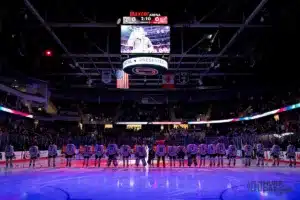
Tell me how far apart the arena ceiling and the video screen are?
2860mm

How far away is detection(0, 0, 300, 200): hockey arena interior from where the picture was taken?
37.7 feet

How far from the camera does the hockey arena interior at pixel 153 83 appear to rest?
11.5m

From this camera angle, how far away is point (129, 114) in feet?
159

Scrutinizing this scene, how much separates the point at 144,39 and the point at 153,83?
21653 millimetres

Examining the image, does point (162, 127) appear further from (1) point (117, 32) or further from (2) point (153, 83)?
(1) point (117, 32)

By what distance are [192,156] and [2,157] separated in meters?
14.2

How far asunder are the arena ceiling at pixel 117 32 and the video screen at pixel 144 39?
286 cm

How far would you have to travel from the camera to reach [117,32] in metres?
23.5

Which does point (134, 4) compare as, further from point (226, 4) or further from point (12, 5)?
point (12, 5)

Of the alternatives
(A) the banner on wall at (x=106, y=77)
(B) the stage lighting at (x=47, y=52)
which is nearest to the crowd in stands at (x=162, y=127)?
(B) the stage lighting at (x=47, y=52)

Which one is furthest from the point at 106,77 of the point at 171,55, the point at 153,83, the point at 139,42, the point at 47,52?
the point at 153,83

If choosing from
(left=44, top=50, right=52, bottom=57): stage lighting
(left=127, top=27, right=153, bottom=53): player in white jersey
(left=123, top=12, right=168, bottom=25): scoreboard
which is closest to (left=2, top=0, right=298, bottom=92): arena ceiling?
(left=44, top=50, right=52, bottom=57): stage lighting

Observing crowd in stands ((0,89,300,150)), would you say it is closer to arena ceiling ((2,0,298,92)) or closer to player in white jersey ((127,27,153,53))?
arena ceiling ((2,0,298,92))

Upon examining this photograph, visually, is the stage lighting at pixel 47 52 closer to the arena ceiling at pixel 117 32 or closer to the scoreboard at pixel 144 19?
the arena ceiling at pixel 117 32
